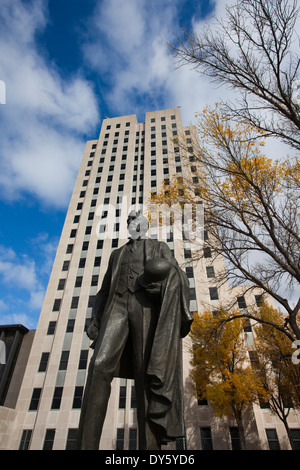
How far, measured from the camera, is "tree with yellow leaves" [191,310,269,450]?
813 inches

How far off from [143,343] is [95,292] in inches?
1302

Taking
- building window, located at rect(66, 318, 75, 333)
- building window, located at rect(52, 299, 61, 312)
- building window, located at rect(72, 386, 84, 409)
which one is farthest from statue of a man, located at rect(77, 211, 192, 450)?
building window, located at rect(52, 299, 61, 312)

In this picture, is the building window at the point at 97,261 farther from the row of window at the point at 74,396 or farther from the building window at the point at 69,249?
the row of window at the point at 74,396

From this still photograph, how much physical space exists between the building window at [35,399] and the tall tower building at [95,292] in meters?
0.09

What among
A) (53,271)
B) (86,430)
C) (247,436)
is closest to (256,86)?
(86,430)

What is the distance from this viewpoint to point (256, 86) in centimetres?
930

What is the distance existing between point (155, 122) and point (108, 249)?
31344 millimetres

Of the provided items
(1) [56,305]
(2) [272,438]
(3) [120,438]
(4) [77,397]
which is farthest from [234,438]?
(1) [56,305]

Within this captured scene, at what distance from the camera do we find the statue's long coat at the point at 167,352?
3.00 m

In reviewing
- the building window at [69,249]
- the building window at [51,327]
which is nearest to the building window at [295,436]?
the building window at [51,327]

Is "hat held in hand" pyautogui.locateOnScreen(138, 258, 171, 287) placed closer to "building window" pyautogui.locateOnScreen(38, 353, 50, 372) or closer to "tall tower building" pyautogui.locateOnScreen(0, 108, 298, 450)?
"tall tower building" pyautogui.locateOnScreen(0, 108, 298, 450)

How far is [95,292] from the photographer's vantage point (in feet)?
116

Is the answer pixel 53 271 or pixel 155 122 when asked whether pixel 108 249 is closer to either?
pixel 53 271

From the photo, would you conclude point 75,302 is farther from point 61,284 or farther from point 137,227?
point 137,227
